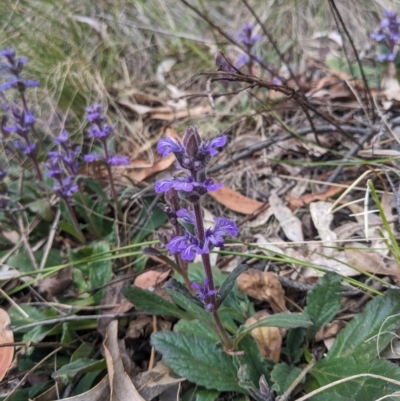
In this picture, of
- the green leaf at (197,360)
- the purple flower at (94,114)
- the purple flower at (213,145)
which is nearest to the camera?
the purple flower at (213,145)

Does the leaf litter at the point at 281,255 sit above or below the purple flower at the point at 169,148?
below

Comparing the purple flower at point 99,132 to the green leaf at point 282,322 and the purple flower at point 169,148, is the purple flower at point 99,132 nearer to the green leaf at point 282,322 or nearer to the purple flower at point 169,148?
the purple flower at point 169,148

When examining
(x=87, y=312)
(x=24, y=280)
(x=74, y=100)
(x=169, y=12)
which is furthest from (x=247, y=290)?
(x=169, y=12)

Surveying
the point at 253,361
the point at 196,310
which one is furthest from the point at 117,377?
the point at 253,361

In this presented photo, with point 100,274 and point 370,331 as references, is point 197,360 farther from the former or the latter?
point 100,274

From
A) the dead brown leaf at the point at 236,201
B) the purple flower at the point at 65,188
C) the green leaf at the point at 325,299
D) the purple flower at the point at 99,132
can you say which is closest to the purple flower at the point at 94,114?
the purple flower at the point at 99,132

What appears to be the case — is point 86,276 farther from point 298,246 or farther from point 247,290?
point 298,246

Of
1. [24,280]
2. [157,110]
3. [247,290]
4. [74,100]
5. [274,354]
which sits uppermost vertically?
[74,100]
